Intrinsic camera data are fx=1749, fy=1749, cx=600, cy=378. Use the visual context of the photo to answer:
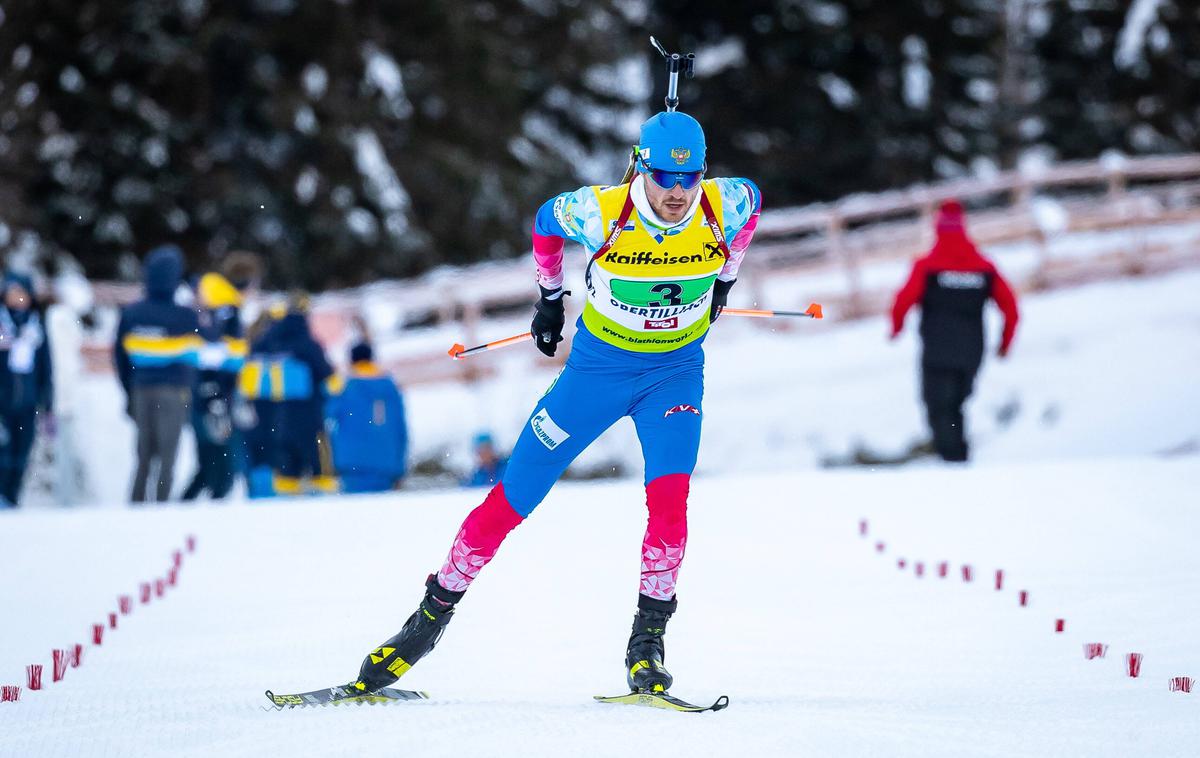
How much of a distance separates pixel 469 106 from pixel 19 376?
14.3m

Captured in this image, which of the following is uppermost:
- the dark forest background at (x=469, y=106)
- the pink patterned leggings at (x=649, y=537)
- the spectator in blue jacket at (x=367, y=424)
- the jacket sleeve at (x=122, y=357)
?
the dark forest background at (x=469, y=106)

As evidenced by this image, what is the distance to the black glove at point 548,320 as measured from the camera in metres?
6.02

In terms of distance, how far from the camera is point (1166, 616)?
6.95 meters

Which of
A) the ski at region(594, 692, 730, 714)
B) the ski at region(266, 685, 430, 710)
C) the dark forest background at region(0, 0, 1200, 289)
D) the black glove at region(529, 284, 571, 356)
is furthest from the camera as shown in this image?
the dark forest background at region(0, 0, 1200, 289)

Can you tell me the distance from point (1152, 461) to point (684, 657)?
521cm

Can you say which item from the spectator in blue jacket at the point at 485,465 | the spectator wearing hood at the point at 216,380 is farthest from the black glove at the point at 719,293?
the spectator wearing hood at the point at 216,380

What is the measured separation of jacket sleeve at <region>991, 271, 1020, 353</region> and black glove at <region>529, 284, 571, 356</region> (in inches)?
245

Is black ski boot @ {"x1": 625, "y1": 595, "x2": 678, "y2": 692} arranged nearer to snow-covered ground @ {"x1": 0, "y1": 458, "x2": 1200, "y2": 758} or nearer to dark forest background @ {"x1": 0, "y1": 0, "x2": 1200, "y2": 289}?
Result: snow-covered ground @ {"x1": 0, "y1": 458, "x2": 1200, "y2": 758}

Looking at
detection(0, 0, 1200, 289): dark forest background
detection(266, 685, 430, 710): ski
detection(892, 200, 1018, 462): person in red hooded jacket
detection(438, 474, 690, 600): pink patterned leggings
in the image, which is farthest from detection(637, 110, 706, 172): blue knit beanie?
detection(0, 0, 1200, 289): dark forest background

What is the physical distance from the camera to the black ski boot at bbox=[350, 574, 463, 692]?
5648 millimetres

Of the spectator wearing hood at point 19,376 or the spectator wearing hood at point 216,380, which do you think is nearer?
the spectator wearing hood at point 216,380

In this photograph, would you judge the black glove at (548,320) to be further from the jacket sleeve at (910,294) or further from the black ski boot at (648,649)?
the jacket sleeve at (910,294)

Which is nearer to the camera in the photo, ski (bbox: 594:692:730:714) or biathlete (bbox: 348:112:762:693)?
ski (bbox: 594:692:730:714)

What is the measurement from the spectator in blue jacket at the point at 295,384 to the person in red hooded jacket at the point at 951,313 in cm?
397
